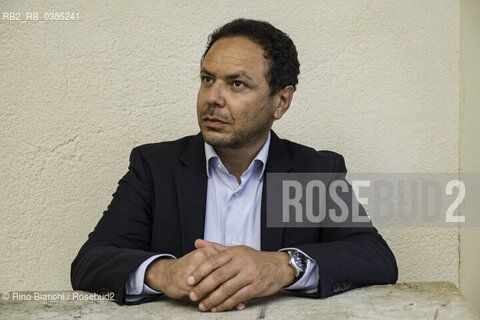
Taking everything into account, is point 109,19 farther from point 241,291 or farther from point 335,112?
point 241,291

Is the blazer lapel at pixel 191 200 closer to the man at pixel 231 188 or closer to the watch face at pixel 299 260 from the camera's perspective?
the man at pixel 231 188

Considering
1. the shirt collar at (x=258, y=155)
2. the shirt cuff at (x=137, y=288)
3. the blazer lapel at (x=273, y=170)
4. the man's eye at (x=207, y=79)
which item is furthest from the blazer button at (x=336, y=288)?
the man's eye at (x=207, y=79)

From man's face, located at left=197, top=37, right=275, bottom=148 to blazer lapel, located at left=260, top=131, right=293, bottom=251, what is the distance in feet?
0.29

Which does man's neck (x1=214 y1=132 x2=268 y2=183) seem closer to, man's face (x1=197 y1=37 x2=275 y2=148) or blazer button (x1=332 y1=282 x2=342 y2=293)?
man's face (x1=197 y1=37 x2=275 y2=148)

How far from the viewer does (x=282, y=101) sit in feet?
8.01

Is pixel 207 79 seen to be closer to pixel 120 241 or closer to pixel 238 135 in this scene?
pixel 238 135

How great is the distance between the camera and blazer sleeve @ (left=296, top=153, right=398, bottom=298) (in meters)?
1.77

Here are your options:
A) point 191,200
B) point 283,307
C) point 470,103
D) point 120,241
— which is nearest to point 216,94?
point 191,200

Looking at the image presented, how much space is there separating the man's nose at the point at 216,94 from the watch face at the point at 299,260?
0.64m

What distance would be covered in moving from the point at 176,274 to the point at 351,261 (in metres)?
A: 0.57

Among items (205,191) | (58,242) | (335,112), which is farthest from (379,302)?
(58,242)

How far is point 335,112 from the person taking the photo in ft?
9.41

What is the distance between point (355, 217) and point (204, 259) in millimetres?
734

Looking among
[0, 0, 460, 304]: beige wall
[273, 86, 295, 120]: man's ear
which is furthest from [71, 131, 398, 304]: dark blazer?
[0, 0, 460, 304]: beige wall
